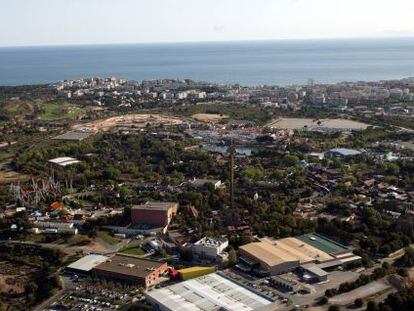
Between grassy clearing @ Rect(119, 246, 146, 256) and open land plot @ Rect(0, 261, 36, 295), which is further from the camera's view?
grassy clearing @ Rect(119, 246, 146, 256)

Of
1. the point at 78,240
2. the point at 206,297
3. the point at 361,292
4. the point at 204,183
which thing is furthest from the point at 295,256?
the point at 204,183

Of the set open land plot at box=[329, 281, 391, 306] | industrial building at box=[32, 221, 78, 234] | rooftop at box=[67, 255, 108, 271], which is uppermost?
rooftop at box=[67, 255, 108, 271]

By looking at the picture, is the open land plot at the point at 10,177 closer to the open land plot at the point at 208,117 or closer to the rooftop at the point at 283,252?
the rooftop at the point at 283,252

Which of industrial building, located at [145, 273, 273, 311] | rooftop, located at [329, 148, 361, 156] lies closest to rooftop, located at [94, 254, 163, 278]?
industrial building, located at [145, 273, 273, 311]

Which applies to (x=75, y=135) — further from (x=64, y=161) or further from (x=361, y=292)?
(x=361, y=292)

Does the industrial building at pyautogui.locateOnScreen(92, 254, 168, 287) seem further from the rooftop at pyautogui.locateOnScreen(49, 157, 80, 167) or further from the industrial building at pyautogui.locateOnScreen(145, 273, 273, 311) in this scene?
the rooftop at pyautogui.locateOnScreen(49, 157, 80, 167)

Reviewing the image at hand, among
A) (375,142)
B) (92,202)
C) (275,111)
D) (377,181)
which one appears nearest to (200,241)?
(92,202)

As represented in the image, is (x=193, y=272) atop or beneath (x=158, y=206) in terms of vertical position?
beneath
